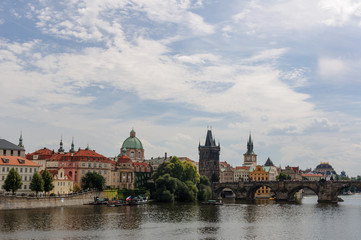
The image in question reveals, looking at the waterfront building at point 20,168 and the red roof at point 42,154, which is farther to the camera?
the red roof at point 42,154

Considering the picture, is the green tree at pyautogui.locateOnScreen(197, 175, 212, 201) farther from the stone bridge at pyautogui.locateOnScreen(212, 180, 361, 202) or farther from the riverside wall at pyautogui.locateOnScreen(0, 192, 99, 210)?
the riverside wall at pyautogui.locateOnScreen(0, 192, 99, 210)

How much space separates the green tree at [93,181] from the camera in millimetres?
153212

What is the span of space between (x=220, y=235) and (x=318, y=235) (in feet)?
56.1

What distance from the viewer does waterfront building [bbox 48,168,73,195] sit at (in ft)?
467

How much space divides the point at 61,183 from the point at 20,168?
17.3 meters

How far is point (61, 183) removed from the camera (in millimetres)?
144875

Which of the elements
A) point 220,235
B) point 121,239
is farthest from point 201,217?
point 121,239

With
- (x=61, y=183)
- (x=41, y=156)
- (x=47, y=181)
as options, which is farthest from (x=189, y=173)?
(x=41, y=156)

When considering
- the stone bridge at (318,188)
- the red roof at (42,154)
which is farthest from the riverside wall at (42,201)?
the stone bridge at (318,188)

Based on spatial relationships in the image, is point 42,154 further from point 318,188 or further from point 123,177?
point 318,188

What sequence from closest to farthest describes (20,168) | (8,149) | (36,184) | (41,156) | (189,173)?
(36,184), (20,168), (8,149), (189,173), (41,156)

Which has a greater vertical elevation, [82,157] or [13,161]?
[82,157]

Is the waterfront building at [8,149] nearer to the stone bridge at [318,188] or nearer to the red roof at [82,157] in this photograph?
the red roof at [82,157]

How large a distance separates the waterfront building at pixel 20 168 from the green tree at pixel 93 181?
22881 millimetres
